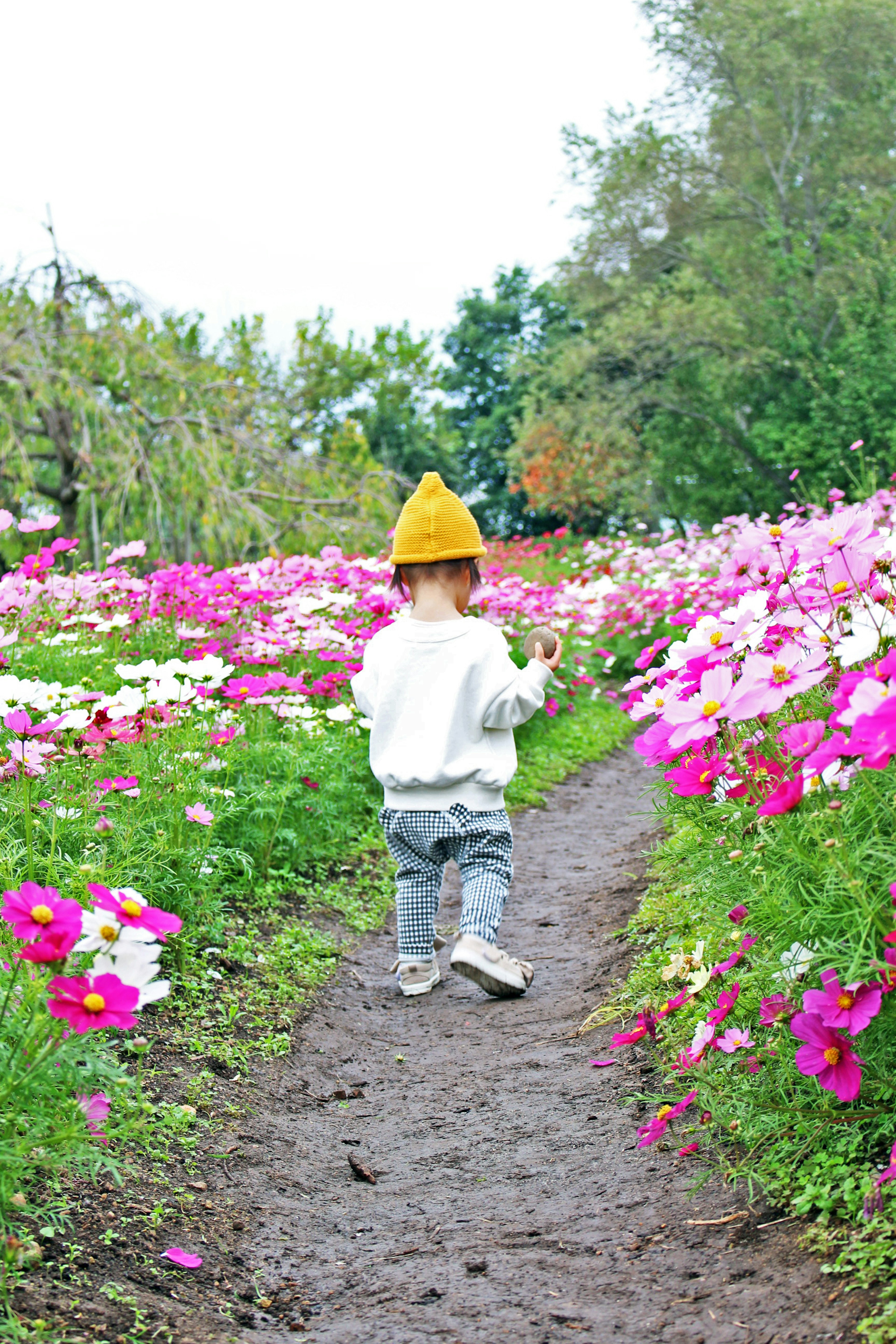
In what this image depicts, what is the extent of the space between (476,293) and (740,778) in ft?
104

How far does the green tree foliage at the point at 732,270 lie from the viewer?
51.3 feet

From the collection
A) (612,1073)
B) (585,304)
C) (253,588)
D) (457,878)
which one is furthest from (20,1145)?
(585,304)

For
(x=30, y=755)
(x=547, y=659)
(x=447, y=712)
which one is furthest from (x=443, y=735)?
(x=30, y=755)

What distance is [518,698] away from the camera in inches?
114

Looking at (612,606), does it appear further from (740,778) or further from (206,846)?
(740,778)

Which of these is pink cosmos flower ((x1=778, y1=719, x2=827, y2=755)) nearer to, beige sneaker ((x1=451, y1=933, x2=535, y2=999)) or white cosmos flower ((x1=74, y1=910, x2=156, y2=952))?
white cosmos flower ((x1=74, y1=910, x2=156, y2=952))

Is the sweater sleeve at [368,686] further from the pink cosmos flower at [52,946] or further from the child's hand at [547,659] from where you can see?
the pink cosmos flower at [52,946]

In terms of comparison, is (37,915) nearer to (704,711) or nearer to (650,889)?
(704,711)

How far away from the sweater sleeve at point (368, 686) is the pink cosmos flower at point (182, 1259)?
1.63 m

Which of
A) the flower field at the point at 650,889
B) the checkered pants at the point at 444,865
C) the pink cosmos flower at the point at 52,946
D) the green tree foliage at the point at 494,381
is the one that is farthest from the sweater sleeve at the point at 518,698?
the green tree foliage at the point at 494,381

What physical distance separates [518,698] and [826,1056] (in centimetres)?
160

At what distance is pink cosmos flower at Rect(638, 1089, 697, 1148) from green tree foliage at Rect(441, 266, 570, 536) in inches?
958

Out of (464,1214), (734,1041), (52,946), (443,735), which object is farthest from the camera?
(443,735)

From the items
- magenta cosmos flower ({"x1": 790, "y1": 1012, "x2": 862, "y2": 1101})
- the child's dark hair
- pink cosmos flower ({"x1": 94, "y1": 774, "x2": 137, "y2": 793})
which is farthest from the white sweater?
magenta cosmos flower ({"x1": 790, "y1": 1012, "x2": 862, "y2": 1101})
